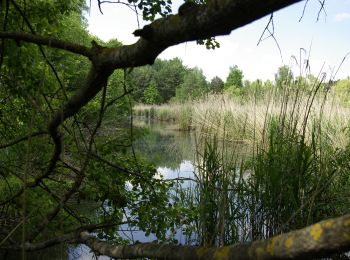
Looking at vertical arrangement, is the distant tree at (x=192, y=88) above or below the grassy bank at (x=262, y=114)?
below

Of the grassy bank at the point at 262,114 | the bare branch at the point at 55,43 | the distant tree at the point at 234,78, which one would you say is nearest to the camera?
the bare branch at the point at 55,43

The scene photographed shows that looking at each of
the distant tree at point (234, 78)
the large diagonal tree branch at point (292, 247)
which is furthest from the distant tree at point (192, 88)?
the large diagonal tree branch at point (292, 247)

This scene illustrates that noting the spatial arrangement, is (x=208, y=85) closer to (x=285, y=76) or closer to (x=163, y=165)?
(x=163, y=165)

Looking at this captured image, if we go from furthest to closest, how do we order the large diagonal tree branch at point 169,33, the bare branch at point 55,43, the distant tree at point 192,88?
the distant tree at point 192,88 < the bare branch at point 55,43 < the large diagonal tree branch at point 169,33

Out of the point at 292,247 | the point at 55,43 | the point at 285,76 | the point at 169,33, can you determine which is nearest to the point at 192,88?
the point at 285,76

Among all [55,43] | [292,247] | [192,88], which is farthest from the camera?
[192,88]

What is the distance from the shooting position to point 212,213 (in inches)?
111

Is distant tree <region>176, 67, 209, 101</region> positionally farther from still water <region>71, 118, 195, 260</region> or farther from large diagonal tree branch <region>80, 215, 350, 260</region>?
large diagonal tree branch <region>80, 215, 350, 260</region>

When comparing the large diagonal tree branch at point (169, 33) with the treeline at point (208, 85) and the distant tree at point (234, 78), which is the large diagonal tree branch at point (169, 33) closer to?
the treeline at point (208, 85)

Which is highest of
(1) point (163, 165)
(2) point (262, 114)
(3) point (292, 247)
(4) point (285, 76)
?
(4) point (285, 76)

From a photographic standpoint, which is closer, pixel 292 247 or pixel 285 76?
pixel 292 247

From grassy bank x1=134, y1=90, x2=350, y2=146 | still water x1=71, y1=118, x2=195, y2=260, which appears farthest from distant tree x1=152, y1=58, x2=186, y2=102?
still water x1=71, y1=118, x2=195, y2=260

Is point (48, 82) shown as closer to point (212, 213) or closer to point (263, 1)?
point (212, 213)

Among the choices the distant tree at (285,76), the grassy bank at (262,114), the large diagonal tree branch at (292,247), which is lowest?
the grassy bank at (262,114)
